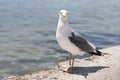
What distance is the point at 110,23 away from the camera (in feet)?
52.4

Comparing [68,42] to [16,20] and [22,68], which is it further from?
[16,20]

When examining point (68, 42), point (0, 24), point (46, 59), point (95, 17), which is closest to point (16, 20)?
point (0, 24)

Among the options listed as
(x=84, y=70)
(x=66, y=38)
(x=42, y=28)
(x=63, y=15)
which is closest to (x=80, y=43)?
(x=66, y=38)

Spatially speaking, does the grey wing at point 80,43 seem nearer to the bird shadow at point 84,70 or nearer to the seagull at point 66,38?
the seagull at point 66,38

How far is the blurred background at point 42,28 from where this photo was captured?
10031 mm

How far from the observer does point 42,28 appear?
46.4 ft

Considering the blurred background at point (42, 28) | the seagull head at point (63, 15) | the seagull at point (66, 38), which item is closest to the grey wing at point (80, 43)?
the seagull at point (66, 38)

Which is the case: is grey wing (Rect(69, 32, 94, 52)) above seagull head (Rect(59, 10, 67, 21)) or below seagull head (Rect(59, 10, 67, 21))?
below

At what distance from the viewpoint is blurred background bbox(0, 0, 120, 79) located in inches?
395

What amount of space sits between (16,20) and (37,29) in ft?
5.08

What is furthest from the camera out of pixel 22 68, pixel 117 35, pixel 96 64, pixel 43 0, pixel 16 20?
pixel 43 0

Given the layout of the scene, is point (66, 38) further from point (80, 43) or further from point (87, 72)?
point (87, 72)

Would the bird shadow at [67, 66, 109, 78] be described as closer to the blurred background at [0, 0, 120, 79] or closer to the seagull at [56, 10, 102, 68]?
the seagull at [56, 10, 102, 68]

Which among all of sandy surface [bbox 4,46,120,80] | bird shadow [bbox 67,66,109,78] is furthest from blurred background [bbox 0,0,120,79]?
bird shadow [bbox 67,66,109,78]
